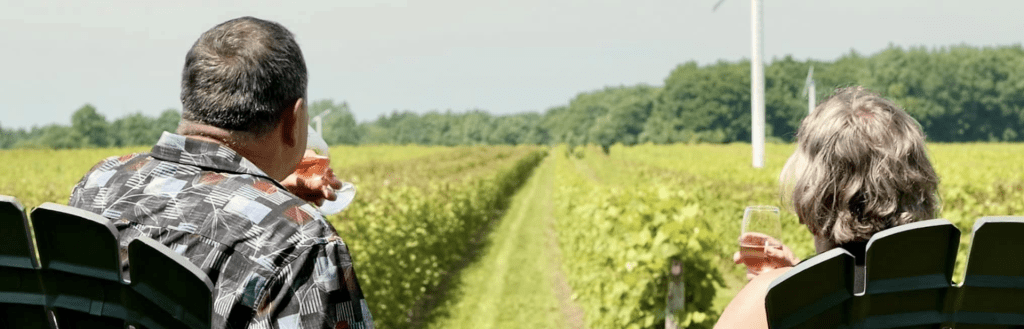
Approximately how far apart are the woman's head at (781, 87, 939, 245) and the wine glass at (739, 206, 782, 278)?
235mm

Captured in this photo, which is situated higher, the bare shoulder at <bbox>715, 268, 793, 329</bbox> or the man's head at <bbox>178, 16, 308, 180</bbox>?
the man's head at <bbox>178, 16, 308, 180</bbox>

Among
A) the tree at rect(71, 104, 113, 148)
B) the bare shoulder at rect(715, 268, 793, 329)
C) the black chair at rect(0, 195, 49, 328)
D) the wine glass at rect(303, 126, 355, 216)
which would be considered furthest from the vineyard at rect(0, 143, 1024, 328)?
the tree at rect(71, 104, 113, 148)

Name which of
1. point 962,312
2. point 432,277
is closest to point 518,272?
point 432,277

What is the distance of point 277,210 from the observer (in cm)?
133

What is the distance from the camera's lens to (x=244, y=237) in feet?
4.29

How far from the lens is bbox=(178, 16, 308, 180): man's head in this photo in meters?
1.43

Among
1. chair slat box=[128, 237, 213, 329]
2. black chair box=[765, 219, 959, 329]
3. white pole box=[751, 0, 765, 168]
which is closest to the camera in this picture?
chair slat box=[128, 237, 213, 329]

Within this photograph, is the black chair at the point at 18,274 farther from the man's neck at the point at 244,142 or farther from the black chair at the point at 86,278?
the man's neck at the point at 244,142

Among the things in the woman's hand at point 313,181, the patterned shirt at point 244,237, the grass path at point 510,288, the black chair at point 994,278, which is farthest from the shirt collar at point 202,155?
the grass path at point 510,288

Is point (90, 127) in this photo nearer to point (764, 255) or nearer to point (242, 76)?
point (242, 76)

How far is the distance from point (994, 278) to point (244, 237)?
1458mm

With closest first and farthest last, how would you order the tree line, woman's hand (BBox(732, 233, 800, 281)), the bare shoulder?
the bare shoulder → woman's hand (BBox(732, 233, 800, 281)) → the tree line

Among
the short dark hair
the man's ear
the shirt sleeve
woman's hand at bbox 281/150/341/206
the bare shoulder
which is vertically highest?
the short dark hair

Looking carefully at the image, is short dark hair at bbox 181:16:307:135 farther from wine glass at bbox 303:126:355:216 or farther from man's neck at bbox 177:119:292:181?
wine glass at bbox 303:126:355:216
